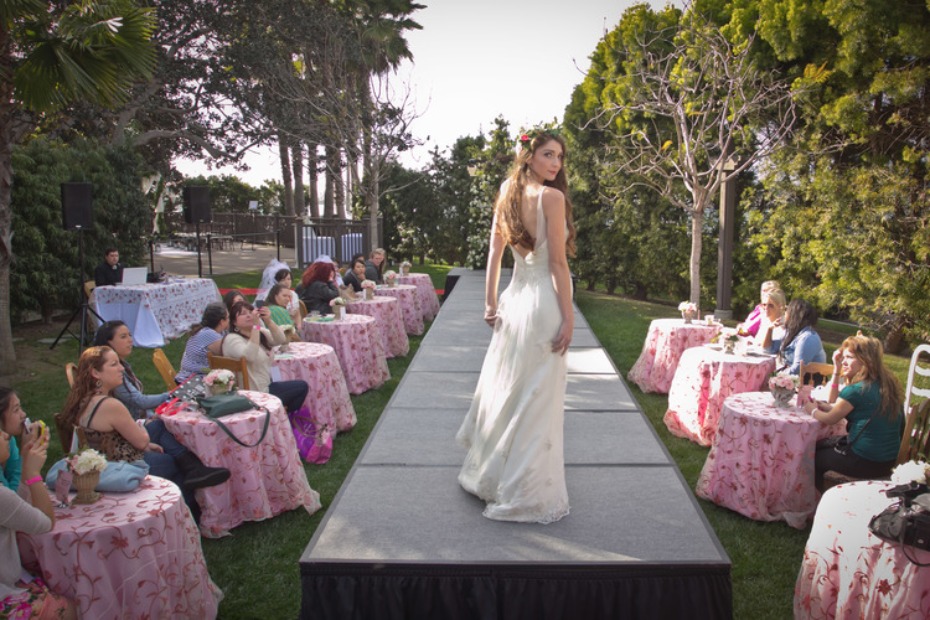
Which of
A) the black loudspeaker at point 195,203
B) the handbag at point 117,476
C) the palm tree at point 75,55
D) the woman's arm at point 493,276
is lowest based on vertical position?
the handbag at point 117,476

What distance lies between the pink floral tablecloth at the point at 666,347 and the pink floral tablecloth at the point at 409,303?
4.19 meters

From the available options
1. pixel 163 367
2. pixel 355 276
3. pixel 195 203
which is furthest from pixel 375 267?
pixel 163 367

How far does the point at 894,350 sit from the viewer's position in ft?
35.6

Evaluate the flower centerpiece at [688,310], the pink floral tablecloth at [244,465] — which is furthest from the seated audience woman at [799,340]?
the pink floral tablecloth at [244,465]

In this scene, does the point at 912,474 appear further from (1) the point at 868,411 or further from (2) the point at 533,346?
(2) the point at 533,346

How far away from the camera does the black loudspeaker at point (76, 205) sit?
9.88 metres

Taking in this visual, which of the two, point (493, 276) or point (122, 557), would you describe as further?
point (493, 276)

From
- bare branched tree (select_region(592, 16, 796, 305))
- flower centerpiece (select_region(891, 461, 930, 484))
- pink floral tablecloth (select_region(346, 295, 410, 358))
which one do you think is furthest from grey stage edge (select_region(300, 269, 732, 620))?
bare branched tree (select_region(592, 16, 796, 305))

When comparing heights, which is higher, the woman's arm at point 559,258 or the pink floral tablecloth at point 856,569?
the woman's arm at point 559,258

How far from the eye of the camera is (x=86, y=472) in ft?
10.8

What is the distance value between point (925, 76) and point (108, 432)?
34.2 feet

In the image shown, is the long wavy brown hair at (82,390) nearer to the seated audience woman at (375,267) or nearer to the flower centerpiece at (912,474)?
the flower centerpiece at (912,474)

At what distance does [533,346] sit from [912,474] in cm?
181

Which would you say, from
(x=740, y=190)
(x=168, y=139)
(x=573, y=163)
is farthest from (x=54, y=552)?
(x=168, y=139)
